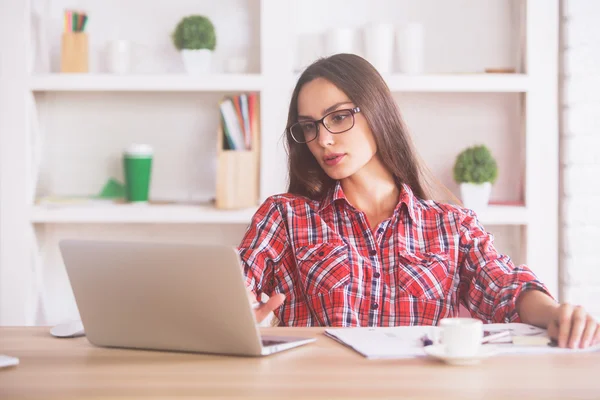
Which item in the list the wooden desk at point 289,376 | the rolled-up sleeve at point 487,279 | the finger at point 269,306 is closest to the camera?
the wooden desk at point 289,376

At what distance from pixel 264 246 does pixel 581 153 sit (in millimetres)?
1657

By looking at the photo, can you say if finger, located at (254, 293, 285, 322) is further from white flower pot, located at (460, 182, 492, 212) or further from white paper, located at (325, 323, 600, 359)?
white flower pot, located at (460, 182, 492, 212)

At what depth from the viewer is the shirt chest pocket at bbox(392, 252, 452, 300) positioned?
1.98 metres

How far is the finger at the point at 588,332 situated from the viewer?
140 centimetres

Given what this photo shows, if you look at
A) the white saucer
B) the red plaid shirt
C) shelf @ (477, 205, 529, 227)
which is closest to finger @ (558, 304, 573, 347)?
the white saucer

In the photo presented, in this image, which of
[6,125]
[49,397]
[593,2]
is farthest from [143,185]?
[49,397]

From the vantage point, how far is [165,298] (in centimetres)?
134

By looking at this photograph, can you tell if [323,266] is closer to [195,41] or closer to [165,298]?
[165,298]

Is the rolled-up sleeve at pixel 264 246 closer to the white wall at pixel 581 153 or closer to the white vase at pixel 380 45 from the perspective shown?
the white vase at pixel 380 45

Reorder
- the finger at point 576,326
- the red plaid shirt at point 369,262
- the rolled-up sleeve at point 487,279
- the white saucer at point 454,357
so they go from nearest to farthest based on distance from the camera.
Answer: the white saucer at point 454,357
the finger at point 576,326
the rolled-up sleeve at point 487,279
the red plaid shirt at point 369,262

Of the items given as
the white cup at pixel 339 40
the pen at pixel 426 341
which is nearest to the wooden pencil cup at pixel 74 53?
the white cup at pixel 339 40

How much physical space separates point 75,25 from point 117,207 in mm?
741

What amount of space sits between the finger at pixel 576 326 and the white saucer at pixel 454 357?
0.15m

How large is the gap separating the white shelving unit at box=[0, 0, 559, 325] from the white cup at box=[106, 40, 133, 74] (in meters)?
0.07
